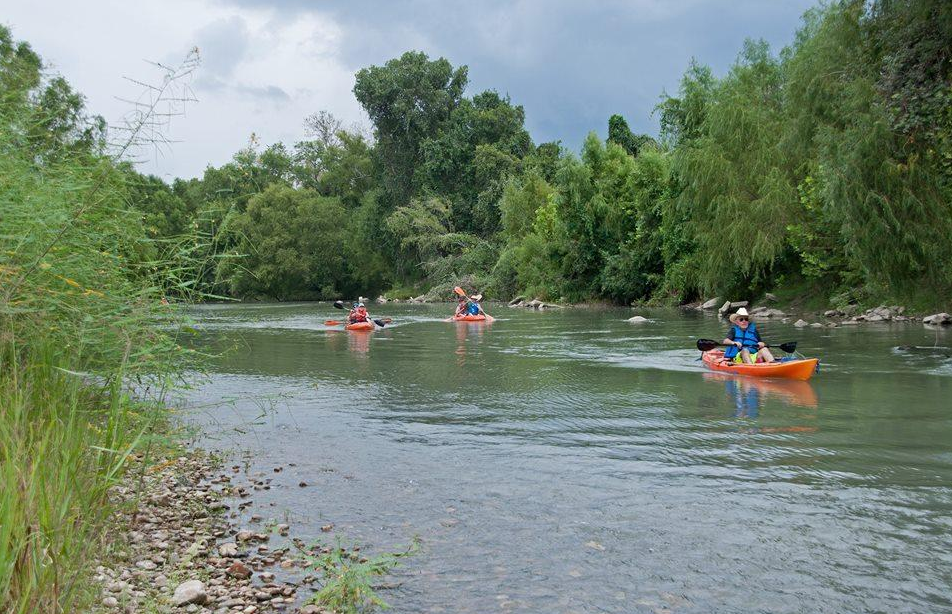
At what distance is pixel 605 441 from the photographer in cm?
823

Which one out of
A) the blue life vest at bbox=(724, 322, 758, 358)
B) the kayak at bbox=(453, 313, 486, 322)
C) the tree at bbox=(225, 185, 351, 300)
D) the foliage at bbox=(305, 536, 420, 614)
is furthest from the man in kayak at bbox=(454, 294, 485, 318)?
the tree at bbox=(225, 185, 351, 300)

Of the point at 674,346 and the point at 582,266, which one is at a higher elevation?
the point at 582,266

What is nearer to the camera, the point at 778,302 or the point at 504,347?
the point at 504,347

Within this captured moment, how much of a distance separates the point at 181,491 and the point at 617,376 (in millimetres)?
8466

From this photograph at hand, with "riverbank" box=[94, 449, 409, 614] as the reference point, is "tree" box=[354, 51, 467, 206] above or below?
above

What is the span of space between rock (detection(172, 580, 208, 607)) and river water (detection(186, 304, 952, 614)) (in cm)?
103

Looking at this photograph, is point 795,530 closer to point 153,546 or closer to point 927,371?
point 153,546

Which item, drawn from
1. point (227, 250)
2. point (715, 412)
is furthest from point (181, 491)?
point (715, 412)

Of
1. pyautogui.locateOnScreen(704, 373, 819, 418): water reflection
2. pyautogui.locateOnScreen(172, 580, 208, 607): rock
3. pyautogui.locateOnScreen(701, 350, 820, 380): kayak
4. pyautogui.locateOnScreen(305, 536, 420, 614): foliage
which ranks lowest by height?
pyautogui.locateOnScreen(305, 536, 420, 614): foliage

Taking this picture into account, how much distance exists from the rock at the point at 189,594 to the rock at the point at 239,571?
0.36m

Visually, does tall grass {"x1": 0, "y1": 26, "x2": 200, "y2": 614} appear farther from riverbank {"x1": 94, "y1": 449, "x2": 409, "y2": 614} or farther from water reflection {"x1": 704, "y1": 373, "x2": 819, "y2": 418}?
water reflection {"x1": 704, "y1": 373, "x2": 819, "y2": 418}

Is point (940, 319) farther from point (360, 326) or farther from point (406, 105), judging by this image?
point (406, 105)

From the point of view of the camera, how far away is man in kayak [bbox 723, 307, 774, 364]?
13.0 m

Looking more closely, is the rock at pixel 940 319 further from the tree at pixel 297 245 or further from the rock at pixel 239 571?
the tree at pixel 297 245
